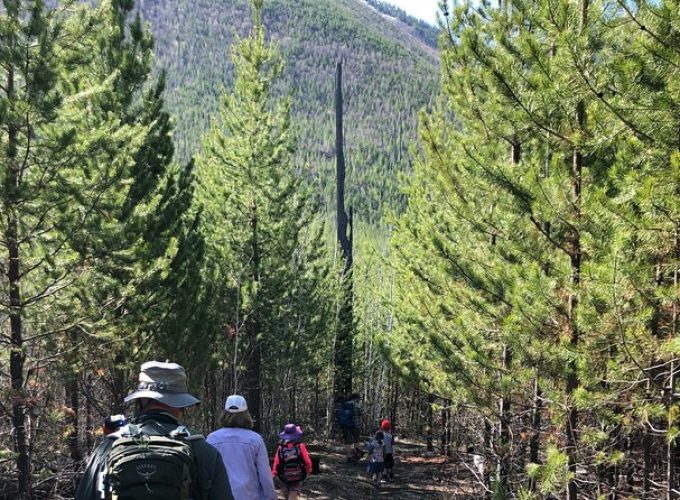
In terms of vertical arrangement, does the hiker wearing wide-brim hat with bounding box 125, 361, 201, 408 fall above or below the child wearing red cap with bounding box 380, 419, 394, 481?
above

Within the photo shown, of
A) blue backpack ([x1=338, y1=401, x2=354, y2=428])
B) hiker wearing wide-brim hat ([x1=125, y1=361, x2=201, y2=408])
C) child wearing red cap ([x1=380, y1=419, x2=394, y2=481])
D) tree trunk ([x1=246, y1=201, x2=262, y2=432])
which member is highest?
hiker wearing wide-brim hat ([x1=125, y1=361, x2=201, y2=408])

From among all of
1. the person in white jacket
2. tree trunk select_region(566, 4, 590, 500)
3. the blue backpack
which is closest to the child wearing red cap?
the blue backpack

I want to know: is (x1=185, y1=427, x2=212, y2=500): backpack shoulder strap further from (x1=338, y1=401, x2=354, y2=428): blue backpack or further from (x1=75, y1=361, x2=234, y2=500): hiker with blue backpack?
(x1=338, y1=401, x2=354, y2=428): blue backpack

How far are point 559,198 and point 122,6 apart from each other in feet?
31.7

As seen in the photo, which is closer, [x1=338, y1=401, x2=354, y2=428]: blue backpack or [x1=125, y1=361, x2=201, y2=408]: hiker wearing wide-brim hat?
[x1=125, y1=361, x2=201, y2=408]: hiker wearing wide-brim hat

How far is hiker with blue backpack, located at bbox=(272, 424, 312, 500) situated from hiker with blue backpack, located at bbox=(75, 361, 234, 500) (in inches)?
176

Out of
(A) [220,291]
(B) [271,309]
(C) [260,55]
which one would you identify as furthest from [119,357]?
(C) [260,55]

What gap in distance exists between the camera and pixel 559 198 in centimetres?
460

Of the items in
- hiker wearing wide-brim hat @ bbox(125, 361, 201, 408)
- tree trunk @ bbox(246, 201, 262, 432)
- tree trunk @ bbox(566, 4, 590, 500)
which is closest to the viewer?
hiker wearing wide-brim hat @ bbox(125, 361, 201, 408)

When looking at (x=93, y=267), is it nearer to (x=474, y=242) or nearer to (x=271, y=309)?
(x=474, y=242)

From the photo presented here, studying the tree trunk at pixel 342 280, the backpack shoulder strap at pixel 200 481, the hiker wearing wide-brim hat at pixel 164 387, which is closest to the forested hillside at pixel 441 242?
the hiker wearing wide-brim hat at pixel 164 387

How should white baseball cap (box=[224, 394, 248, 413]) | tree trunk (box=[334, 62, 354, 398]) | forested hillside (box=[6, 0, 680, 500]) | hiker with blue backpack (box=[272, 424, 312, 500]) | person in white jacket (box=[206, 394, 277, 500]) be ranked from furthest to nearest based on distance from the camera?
1. tree trunk (box=[334, 62, 354, 398])
2. hiker with blue backpack (box=[272, 424, 312, 500])
3. white baseball cap (box=[224, 394, 248, 413])
4. person in white jacket (box=[206, 394, 277, 500])
5. forested hillside (box=[6, 0, 680, 500])

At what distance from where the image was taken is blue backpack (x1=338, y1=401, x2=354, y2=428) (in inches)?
720

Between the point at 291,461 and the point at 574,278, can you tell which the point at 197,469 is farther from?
the point at 291,461
